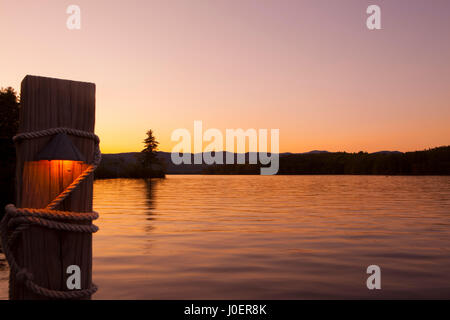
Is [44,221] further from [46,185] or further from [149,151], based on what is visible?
[149,151]

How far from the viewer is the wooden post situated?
11.4 ft

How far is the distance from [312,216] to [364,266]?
1091 centimetres

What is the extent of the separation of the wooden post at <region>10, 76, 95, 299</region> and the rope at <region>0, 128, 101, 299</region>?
58 millimetres

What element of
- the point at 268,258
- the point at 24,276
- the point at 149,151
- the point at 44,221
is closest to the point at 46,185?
the point at 44,221

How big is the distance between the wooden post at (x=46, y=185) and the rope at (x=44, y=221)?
0.19ft

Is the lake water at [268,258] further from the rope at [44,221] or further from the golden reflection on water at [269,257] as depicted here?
the rope at [44,221]

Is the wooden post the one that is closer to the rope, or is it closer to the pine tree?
the rope

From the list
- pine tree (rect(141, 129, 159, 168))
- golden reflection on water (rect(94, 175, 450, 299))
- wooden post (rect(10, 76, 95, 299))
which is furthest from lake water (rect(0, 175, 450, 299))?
pine tree (rect(141, 129, 159, 168))

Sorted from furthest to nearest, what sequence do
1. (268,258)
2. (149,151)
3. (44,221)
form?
(149,151) < (268,258) < (44,221)

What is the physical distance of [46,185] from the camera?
3529 mm

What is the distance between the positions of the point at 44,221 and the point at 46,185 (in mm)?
324

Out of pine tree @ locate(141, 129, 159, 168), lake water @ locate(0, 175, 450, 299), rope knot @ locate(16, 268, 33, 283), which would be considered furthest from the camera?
pine tree @ locate(141, 129, 159, 168)

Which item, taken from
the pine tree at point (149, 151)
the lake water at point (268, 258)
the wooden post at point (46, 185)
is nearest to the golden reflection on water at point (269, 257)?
the lake water at point (268, 258)
